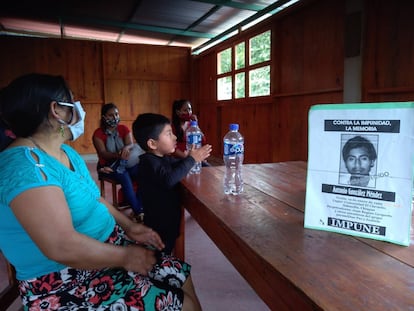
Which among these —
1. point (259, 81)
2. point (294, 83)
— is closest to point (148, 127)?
point (294, 83)

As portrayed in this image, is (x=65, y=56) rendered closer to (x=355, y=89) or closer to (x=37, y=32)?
(x=37, y=32)

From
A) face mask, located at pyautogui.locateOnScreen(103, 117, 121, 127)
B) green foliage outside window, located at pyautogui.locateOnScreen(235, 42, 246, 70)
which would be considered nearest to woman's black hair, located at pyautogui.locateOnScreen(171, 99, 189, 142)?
face mask, located at pyautogui.locateOnScreen(103, 117, 121, 127)

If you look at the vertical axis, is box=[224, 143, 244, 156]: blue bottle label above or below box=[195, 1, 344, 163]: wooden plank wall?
below

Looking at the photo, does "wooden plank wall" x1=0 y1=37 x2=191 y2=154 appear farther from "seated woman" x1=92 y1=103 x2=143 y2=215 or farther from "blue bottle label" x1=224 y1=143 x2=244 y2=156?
"blue bottle label" x1=224 y1=143 x2=244 y2=156

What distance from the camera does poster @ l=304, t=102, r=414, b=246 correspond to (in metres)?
0.63

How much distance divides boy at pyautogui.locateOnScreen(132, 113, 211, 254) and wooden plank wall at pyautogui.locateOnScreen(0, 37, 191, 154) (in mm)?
5031

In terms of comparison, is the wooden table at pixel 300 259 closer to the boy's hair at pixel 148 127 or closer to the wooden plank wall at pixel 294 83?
the boy's hair at pixel 148 127

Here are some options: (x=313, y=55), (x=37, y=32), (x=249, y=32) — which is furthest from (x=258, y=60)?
(x=37, y=32)

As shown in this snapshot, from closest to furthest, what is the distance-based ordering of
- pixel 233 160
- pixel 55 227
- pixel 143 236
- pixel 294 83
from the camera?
pixel 55 227
pixel 143 236
pixel 233 160
pixel 294 83

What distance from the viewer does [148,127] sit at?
60.3 inches

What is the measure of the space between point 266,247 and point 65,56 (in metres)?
6.31

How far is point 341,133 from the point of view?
70cm

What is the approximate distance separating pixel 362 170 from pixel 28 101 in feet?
2.72

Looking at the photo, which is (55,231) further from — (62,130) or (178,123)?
(178,123)
